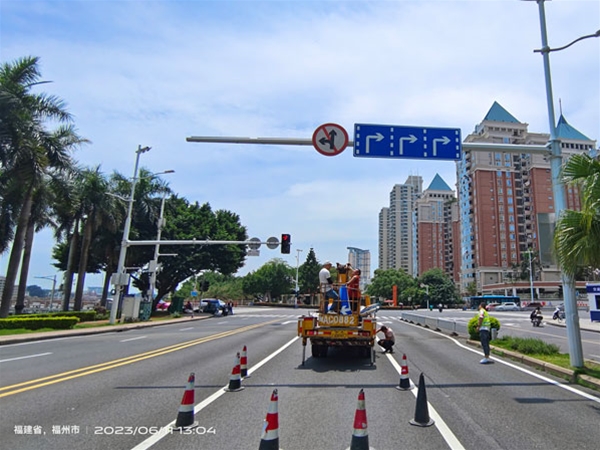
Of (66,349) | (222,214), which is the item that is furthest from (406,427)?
(222,214)

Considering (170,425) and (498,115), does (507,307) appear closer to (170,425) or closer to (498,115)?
(498,115)

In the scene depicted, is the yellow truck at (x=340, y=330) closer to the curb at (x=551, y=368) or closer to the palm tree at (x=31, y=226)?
the curb at (x=551, y=368)

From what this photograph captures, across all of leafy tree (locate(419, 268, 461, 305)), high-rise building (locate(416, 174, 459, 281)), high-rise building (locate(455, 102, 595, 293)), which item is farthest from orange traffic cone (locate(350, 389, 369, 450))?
high-rise building (locate(416, 174, 459, 281))

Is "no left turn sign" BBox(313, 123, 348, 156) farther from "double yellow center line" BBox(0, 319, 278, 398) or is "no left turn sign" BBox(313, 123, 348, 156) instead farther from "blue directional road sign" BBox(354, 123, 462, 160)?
"double yellow center line" BBox(0, 319, 278, 398)

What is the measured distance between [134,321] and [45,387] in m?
23.3

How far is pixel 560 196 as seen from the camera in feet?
32.2

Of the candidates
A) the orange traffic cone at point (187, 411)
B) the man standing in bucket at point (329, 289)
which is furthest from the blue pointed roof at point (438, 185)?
the orange traffic cone at point (187, 411)

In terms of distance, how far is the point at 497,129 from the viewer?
108562mm

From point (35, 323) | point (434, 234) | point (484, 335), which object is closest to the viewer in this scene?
point (484, 335)

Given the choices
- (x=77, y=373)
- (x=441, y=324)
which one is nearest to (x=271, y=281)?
(x=441, y=324)

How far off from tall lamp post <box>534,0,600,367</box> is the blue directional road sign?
2.52 m

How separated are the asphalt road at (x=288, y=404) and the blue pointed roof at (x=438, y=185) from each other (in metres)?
164

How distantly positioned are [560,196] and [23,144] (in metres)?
26.4

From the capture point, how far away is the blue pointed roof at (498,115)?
110062 mm
